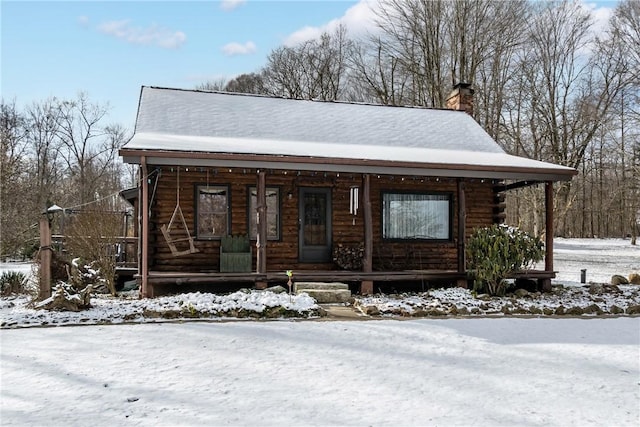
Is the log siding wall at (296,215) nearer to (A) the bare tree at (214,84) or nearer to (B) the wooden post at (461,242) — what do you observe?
(B) the wooden post at (461,242)

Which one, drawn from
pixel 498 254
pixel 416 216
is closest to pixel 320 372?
pixel 498 254

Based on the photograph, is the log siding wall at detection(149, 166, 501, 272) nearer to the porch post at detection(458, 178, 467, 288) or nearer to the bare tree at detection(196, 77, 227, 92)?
the porch post at detection(458, 178, 467, 288)

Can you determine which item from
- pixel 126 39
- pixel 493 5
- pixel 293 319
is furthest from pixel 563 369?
pixel 493 5

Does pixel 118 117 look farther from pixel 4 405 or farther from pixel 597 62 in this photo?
pixel 4 405

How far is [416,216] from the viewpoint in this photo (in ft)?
41.9

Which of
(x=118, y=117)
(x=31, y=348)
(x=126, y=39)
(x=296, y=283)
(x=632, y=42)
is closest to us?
(x=31, y=348)

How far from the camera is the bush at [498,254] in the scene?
10258 millimetres

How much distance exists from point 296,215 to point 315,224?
1.76 ft

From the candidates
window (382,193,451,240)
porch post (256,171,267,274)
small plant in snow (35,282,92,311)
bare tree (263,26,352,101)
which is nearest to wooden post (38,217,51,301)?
small plant in snow (35,282,92,311)

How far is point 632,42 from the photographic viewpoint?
28.2 meters

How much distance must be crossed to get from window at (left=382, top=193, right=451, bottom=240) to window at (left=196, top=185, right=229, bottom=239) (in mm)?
3931

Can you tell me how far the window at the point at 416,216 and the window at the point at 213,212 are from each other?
3931 mm

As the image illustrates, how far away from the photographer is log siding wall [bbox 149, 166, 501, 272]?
1137 cm

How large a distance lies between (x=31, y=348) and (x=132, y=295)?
15.2 feet
